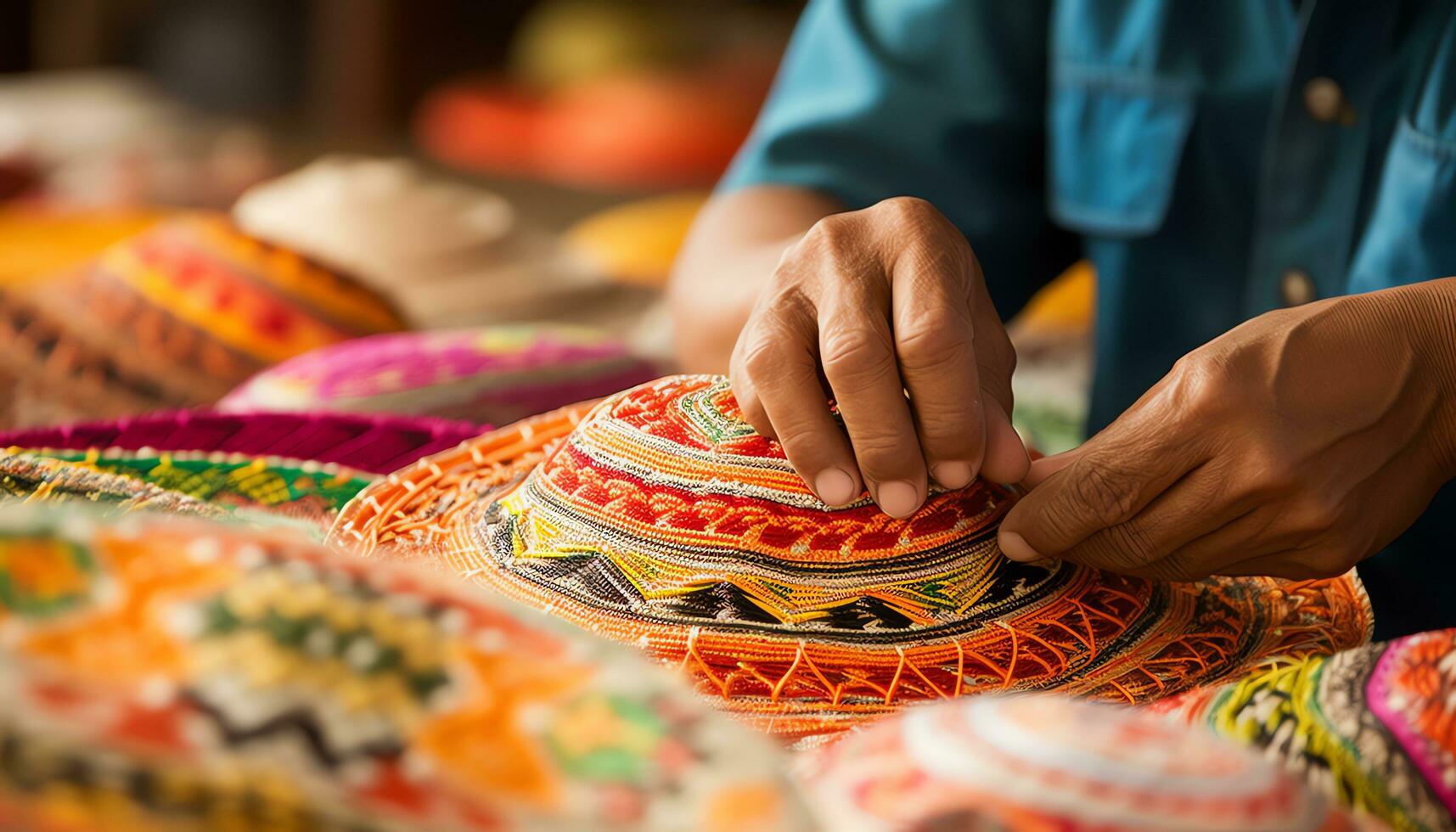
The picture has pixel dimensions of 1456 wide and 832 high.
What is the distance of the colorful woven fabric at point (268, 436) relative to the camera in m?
0.54

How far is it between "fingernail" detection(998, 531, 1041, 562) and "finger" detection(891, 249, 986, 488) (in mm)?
22

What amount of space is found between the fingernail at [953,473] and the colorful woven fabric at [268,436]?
0.81 feet

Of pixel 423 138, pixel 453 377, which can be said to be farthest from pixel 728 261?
pixel 423 138

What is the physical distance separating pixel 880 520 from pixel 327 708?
235 mm

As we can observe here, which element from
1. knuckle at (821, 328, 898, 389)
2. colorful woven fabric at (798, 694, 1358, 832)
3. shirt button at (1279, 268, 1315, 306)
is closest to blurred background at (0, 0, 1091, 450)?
shirt button at (1279, 268, 1315, 306)

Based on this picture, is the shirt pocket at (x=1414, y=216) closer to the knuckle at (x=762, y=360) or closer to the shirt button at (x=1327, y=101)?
the shirt button at (x=1327, y=101)

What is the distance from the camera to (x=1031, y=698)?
0.27 m

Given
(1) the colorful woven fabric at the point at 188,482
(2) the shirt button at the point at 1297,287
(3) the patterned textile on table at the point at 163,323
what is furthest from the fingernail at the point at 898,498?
(3) the patterned textile on table at the point at 163,323

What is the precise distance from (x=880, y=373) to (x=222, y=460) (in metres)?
0.27

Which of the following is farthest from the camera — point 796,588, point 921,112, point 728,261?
point 921,112

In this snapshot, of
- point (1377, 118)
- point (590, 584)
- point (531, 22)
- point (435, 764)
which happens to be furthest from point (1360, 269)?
point (531, 22)

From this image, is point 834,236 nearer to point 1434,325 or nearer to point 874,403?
point 874,403

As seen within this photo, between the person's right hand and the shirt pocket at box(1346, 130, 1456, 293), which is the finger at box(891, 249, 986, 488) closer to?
the person's right hand

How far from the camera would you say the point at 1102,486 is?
44 centimetres
